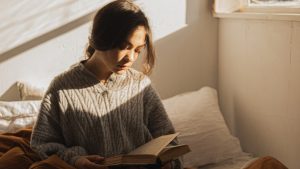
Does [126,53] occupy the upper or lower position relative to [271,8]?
lower

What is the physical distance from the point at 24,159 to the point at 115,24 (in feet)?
1.82

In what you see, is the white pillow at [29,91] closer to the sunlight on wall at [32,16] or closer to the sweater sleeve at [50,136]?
the sunlight on wall at [32,16]

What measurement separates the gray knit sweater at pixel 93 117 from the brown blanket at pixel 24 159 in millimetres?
68

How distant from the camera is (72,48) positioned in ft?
7.29

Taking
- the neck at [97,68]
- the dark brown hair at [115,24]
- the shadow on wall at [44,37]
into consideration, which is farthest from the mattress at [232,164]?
the shadow on wall at [44,37]

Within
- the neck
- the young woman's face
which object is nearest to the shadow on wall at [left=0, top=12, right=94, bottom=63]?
the neck

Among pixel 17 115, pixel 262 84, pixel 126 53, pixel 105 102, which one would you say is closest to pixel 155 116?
pixel 105 102

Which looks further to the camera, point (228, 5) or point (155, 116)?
point (228, 5)

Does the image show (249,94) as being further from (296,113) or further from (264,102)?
(296,113)

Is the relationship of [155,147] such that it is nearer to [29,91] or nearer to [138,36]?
[138,36]

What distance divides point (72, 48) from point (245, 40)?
0.79 metres

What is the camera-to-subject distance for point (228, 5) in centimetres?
232

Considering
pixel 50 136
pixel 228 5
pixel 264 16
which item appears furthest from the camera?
pixel 228 5

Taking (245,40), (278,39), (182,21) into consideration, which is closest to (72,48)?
(182,21)
